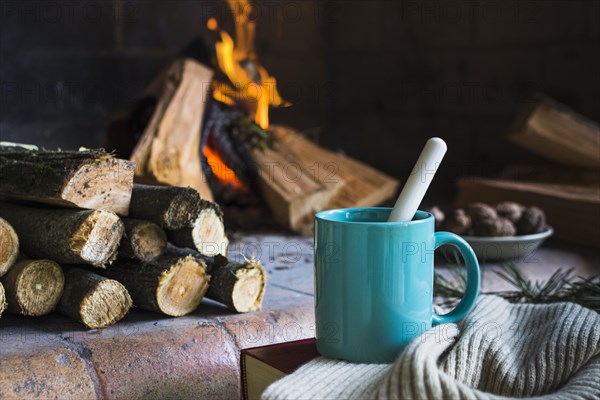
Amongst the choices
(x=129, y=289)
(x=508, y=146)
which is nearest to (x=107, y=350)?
(x=129, y=289)

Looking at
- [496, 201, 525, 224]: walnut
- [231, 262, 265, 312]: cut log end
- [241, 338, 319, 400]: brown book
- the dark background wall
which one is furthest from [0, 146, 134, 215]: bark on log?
the dark background wall

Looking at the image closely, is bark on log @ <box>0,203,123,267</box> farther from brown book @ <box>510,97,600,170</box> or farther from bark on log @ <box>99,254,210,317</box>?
brown book @ <box>510,97,600,170</box>

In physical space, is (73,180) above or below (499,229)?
above

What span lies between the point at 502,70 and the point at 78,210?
193cm

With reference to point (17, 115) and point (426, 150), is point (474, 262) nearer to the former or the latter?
point (426, 150)

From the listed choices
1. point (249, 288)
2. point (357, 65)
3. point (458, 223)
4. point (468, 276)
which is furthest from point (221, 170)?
point (468, 276)

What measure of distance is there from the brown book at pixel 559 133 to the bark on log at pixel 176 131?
3.09ft

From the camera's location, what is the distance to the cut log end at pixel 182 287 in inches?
51.7

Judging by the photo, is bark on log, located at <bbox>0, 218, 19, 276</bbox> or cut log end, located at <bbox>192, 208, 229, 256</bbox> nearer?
bark on log, located at <bbox>0, 218, 19, 276</bbox>

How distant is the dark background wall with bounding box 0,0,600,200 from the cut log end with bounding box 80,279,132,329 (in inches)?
51.8

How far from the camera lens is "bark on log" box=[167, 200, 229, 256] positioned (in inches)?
54.7

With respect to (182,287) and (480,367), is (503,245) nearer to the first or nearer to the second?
(182,287)

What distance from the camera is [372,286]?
89cm

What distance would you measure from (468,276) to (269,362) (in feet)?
0.91
